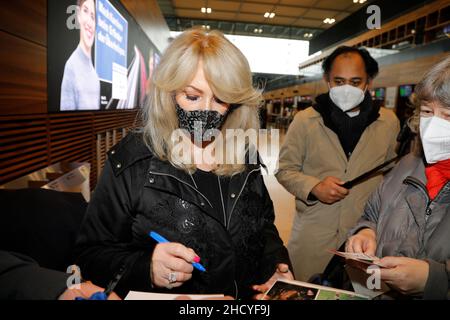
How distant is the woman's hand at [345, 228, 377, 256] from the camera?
1301mm

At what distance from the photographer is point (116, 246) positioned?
114 cm

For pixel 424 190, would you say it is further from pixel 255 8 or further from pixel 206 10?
pixel 206 10

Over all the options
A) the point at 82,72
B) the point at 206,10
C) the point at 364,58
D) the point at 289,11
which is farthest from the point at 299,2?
the point at 364,58

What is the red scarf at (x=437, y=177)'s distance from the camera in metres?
1.21

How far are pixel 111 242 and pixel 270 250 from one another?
650 millimetres

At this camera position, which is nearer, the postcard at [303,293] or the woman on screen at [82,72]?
the postcard at [303,293]

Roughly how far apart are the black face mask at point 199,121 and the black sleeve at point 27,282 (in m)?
0.69

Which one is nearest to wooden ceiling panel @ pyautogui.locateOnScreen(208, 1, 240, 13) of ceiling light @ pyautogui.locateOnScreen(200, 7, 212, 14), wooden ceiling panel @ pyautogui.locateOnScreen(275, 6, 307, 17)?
ceiling light @ pyautogui.locateOnScreen(200, 7, 212, 14)

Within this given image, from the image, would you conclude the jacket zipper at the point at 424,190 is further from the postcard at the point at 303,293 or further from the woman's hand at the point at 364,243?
the postcard at the point at 303,293

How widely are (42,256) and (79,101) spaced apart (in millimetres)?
2740

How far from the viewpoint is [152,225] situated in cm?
116

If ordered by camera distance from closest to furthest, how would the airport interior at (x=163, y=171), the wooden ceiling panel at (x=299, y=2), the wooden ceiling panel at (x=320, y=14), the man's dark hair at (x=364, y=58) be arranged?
the airport interior at (x=163, y=171) → the man's dark hair at (x=364, y=58) → the wooden ceiling panel at (x=299, y=2) → the wooden ceiling panel at (x=320, y=14)

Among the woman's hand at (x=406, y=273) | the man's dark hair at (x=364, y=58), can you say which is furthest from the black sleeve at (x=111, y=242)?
the man's dark hair at (x=364, y=58)
